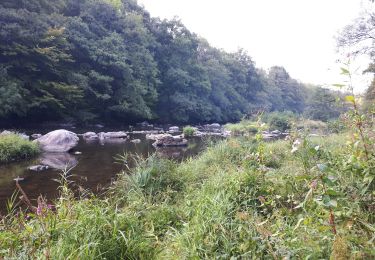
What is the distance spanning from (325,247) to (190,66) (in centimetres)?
3792

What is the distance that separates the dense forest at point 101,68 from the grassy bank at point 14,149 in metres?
6.92

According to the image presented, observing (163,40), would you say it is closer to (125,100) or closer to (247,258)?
(125,100)

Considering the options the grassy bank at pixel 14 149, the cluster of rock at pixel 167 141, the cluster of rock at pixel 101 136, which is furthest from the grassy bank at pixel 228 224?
the cluster of rock at pixel 101 136

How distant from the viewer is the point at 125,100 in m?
26.2

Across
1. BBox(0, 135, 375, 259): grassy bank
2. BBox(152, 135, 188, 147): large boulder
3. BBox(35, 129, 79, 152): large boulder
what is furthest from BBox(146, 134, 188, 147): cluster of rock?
BBox(0, 135, 375, 259): grassy bank

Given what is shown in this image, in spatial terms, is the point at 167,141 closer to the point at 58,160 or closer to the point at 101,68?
the point at 58,160

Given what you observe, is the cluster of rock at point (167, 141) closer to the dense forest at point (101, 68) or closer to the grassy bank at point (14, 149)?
the dense forest at point (101, 68)

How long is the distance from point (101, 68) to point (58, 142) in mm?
14313

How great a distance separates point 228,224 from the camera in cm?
303

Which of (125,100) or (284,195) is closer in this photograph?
(284,195)

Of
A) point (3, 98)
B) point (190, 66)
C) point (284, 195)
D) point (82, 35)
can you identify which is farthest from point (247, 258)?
point (190, 66)

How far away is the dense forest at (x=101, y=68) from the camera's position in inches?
706

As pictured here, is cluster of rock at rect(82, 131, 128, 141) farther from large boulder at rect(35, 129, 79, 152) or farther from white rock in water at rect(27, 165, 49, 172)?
white rock in water at rect(27, 165, 49, 172)

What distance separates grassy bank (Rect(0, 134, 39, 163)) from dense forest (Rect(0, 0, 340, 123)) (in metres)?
6.92
